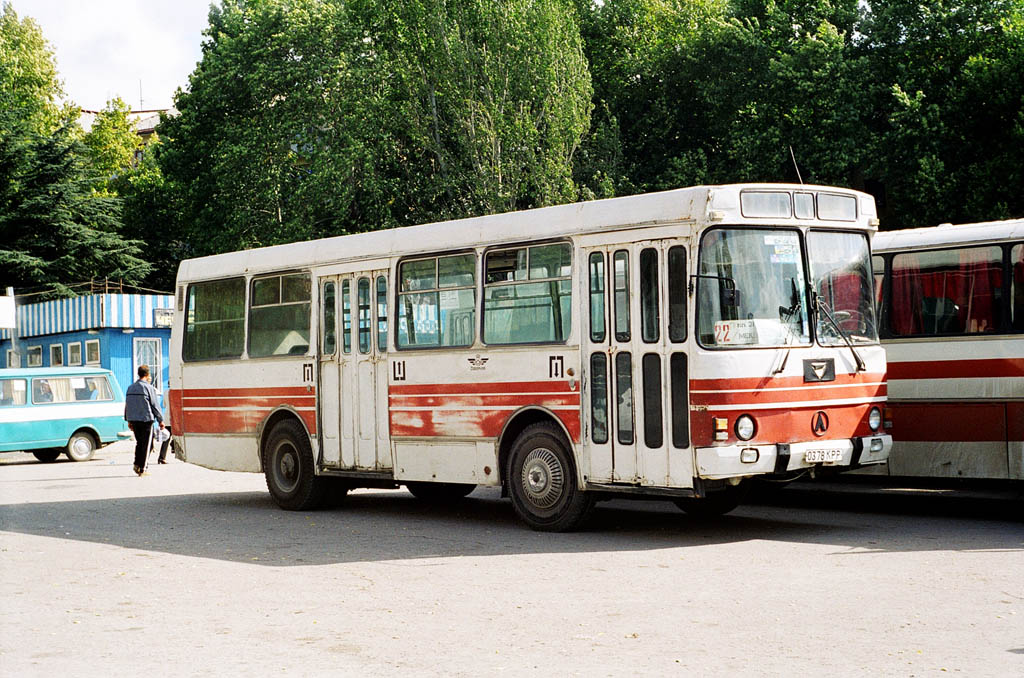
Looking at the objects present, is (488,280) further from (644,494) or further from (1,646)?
(1,646)

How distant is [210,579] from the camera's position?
10.6 metres

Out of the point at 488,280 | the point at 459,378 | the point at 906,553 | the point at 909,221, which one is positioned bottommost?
the point at 906,553

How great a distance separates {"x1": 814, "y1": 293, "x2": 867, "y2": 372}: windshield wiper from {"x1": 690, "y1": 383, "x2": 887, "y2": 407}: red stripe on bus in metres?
0.22

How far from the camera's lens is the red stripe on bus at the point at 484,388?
12938 mm

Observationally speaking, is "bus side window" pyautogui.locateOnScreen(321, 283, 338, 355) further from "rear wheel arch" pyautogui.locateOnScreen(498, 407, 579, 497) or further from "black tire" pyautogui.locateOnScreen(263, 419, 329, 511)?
"rear wheel arch" pyautogui.locateOnScreen(498, 407, 579, 497)

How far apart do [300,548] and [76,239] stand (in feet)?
142

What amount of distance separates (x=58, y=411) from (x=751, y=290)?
20.7 metres

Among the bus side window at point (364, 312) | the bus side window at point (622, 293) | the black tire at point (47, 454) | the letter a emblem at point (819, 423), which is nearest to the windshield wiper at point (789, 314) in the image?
the letter a emblem at point (819, 423)

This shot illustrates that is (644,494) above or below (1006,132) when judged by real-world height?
below

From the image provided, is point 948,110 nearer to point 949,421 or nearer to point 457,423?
point 949,421

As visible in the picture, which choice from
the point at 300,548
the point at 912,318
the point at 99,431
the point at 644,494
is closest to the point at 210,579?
the point at 300,548

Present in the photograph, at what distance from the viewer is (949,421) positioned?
1366 centimetres

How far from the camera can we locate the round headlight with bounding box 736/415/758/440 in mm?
11695

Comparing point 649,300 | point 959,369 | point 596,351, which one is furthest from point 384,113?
point 649,300
